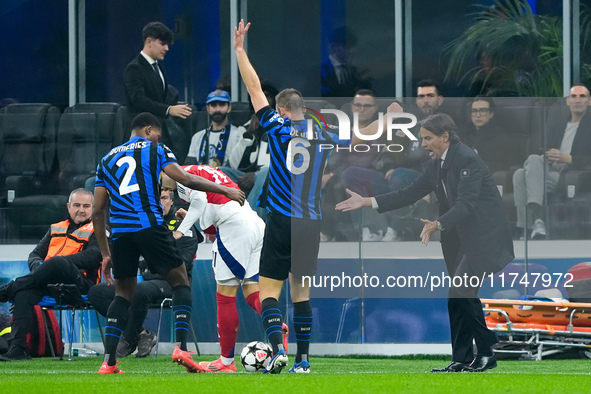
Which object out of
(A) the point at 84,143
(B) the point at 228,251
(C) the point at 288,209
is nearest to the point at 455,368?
(C) the point at 288,209

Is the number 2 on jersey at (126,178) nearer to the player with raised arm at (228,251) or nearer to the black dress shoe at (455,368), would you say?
the player with raised arm at (228,251)

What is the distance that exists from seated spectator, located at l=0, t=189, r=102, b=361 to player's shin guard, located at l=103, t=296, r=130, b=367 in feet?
6.89

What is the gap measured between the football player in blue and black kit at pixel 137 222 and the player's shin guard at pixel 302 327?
0.75m

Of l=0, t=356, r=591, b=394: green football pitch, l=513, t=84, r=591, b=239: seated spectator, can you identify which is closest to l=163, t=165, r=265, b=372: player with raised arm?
l=0, t=356, r=591, b=394: green football pitch

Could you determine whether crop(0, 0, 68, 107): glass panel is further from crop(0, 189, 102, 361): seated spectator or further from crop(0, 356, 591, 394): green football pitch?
crop(0, 356, 591, 394): green football pitch

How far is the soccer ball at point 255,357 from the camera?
8742 millimetres

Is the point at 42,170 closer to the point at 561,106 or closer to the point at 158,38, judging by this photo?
the point at 158,38

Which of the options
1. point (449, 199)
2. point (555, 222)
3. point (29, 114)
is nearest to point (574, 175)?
point (555, 222)

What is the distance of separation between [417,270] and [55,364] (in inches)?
141

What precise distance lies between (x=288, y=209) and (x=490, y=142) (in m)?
3.57

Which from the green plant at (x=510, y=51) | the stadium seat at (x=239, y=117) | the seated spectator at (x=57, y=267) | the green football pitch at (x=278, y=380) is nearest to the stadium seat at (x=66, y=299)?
the seated spectator at (x=57, y=267)

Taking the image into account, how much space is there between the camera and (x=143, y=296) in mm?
10781

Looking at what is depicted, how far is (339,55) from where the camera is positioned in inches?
564

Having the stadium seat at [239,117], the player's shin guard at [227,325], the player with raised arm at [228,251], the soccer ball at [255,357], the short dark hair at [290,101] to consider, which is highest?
the stadium seat at [239,117]
